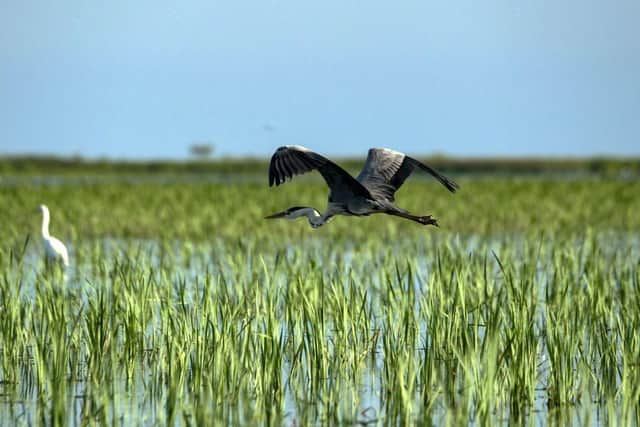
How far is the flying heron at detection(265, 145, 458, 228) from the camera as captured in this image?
25.4ft

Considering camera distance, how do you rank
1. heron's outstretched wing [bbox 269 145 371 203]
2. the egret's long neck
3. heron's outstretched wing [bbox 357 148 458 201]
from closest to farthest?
heron's outstretched wing [bbox 269 145 371 203] → heron's outstretched wing [bbox 357 148 458 201] → the egret's long neck

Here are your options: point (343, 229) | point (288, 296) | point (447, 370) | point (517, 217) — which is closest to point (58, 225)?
point (343, 229)

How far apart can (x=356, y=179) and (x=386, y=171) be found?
2.60 ft

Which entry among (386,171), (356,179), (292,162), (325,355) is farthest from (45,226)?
(325,355)

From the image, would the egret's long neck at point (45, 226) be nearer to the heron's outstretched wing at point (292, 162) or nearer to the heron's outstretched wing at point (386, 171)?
the heron's outstretched wing at point (386, 171)

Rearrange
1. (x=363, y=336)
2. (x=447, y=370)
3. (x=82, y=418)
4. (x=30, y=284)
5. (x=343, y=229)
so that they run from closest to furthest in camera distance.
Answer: (x=82, y=418), (x=447, y=370), (x=363, y=336), (x=30, y=284), (x=343, y=229)

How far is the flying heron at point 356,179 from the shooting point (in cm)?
774

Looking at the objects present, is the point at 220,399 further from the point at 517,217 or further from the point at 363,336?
the point at 517,217

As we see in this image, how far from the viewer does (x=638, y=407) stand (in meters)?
6.58

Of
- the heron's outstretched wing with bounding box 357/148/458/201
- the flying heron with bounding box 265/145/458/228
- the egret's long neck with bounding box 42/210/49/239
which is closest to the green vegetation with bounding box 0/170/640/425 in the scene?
the flying heron with bounding box 265/145/458/228

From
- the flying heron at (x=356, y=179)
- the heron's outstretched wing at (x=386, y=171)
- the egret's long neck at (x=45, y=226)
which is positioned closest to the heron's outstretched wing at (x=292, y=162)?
the flying heron at (x=356, y=179)

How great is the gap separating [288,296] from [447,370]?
2075 millimetres

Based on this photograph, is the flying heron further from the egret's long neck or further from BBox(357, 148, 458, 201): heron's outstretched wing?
the egret's long neck

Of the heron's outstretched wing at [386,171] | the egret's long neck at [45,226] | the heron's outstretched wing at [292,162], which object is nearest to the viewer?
the heron's outstretched wing at [292,162]
